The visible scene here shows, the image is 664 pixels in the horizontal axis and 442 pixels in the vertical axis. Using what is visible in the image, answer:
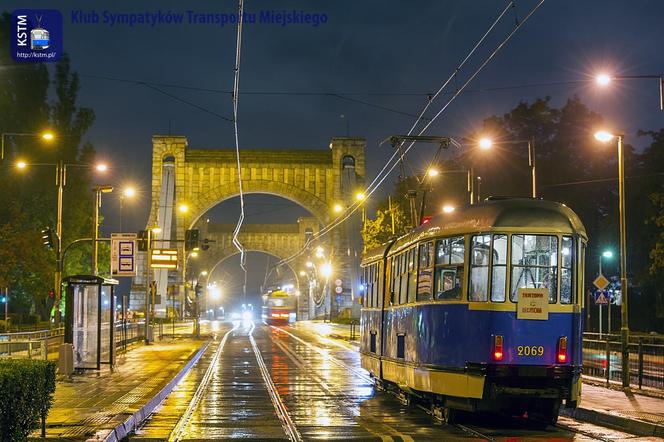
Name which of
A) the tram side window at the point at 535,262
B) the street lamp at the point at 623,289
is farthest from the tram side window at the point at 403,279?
the street lamp at the point at 623,289

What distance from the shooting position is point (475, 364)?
1358cm

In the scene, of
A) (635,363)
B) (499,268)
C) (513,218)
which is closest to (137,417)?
(499,268)

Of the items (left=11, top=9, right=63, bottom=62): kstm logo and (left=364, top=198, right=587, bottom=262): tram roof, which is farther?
(left=11, top=9, right=63, bottom=62): kstm logo

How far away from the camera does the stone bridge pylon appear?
3182 inches

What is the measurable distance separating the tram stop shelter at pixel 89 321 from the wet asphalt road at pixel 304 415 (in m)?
2.40

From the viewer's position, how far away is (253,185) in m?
81.0

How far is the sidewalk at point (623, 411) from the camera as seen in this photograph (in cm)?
1380

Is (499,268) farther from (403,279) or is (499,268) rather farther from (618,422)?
(403,279)

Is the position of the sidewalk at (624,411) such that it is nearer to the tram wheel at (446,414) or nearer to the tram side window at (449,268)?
the tram wheel at (446,414)

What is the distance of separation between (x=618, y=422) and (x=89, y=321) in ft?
46.5

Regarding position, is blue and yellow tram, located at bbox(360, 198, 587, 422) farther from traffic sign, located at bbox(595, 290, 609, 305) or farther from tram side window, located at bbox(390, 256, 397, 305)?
traffic sign, located at bbox(595, 290, 609, 305)

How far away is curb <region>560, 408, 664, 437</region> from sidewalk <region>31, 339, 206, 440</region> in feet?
23.4


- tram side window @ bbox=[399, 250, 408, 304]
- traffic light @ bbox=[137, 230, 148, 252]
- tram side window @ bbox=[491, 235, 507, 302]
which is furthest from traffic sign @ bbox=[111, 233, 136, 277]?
tram side window @ bbox=[491, 235, 507, 302]

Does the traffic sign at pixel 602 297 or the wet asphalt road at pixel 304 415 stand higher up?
the traffic sign at pixel 602 297
